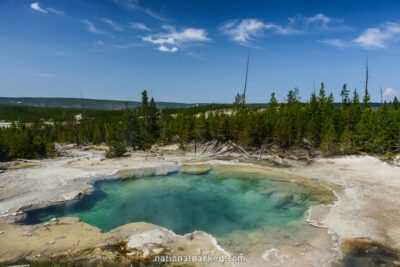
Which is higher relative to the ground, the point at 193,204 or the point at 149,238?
the point at 149,238

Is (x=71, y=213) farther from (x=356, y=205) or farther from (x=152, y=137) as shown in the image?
(x=152, y=137)

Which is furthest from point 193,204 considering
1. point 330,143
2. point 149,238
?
point 330,143

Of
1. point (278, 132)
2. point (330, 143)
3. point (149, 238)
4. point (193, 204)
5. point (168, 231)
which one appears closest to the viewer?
point (149, 238)

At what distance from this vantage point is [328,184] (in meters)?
19.1

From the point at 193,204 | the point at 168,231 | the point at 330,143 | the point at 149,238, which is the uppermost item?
the point at 330,143

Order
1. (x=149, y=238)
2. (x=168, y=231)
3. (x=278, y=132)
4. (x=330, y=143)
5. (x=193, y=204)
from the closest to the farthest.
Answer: (x=149, y=238) < (x=168, y=231) < (x=193, y=204) < (x=330, y=143) < (x=278, y=132)

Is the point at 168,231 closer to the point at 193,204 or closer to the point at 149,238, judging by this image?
the point at 149,238

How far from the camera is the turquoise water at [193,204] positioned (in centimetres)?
1309

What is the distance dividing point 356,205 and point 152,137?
39.8 meters

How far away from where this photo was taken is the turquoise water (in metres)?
13.1

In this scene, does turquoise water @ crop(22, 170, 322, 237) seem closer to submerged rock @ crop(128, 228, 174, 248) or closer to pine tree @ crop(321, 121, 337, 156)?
submerged rock @ crop(128, 228, 174, 248)

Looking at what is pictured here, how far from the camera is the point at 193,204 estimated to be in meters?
16.5

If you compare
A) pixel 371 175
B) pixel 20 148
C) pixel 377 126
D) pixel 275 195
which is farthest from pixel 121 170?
pixel 377 126

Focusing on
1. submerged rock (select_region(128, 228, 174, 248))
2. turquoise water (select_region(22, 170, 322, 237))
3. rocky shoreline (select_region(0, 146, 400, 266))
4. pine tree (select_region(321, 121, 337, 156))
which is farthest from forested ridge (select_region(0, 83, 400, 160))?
submerged rock (select_region(128, 228, 174, 248))
